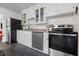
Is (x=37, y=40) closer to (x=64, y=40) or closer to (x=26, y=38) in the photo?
(x=26, y=38)

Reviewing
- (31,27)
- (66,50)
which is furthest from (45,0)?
(31,27)

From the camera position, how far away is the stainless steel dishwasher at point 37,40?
1956 mm

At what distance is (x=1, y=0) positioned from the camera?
113 centimetres

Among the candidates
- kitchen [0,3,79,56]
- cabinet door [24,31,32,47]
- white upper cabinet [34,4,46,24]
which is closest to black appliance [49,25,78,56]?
kitchen [0,3,79,56]

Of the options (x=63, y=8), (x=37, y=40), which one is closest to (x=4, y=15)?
(x=37, y=40)

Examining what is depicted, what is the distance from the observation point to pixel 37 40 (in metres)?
2.07

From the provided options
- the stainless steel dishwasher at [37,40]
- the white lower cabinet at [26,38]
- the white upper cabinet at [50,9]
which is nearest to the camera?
the white upper cabinet at [50,9]

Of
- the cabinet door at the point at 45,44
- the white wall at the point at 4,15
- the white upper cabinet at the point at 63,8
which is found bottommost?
the cabinet door at the point at 45,44

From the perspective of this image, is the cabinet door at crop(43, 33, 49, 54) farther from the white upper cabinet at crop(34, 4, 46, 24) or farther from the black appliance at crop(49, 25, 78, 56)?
the white upper cabinet at crop(34, 4, 46, 24)

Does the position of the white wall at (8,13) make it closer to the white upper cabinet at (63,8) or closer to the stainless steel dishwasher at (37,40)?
the stainless steel dishwasher at (37,40)

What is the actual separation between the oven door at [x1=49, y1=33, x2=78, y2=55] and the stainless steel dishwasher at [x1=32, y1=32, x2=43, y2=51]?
31 centimetres

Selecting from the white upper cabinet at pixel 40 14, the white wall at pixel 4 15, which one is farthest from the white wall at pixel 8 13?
the white upper cabinet at pixel 40 14

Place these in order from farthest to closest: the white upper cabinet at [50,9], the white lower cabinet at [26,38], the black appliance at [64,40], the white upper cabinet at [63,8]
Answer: the white lower cabinet at [26,38]
the white upper cabinet at [50,9]
the white upper cabinet at [63,8]
the black appliance at [64,40]

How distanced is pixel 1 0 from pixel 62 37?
120 cm
